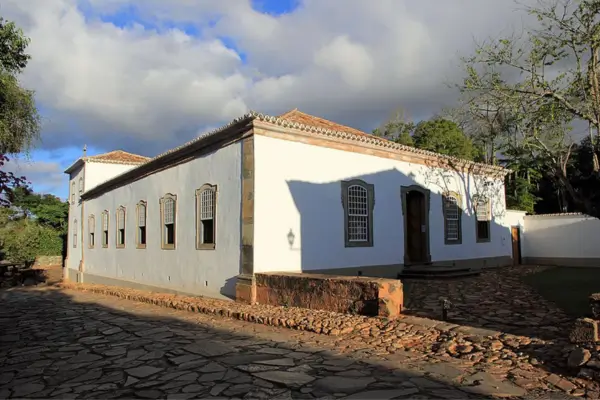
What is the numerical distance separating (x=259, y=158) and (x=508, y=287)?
7030 mm

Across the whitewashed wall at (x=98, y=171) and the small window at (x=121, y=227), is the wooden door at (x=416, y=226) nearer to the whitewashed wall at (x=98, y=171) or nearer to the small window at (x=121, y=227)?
the small window at (x=121, y=227)

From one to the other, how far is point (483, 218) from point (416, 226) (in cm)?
431

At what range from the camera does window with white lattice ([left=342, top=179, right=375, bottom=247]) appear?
38.9ft

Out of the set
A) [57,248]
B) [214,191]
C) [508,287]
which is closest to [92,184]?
[57,248]

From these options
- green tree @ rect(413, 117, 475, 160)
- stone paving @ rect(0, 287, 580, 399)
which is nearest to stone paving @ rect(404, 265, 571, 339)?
stone paving @ rect(0, 287, 580, 399)

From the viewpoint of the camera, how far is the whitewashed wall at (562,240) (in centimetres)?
1789

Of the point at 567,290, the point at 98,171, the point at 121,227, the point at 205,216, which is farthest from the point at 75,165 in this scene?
the point at 567,290

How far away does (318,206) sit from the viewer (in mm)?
11211

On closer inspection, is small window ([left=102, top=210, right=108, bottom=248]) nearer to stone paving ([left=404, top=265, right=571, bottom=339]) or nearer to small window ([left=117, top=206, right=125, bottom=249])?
small window ([left=117, top=206, right=125, bottom=249])

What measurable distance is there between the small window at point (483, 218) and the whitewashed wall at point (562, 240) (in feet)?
11.9

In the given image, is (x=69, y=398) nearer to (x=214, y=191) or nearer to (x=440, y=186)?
(x=214, y=191)

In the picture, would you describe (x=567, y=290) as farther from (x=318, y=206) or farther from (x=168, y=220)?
(x=168, y=220)

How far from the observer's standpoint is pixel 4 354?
20.7ft

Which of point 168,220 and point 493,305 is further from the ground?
point 168,220
